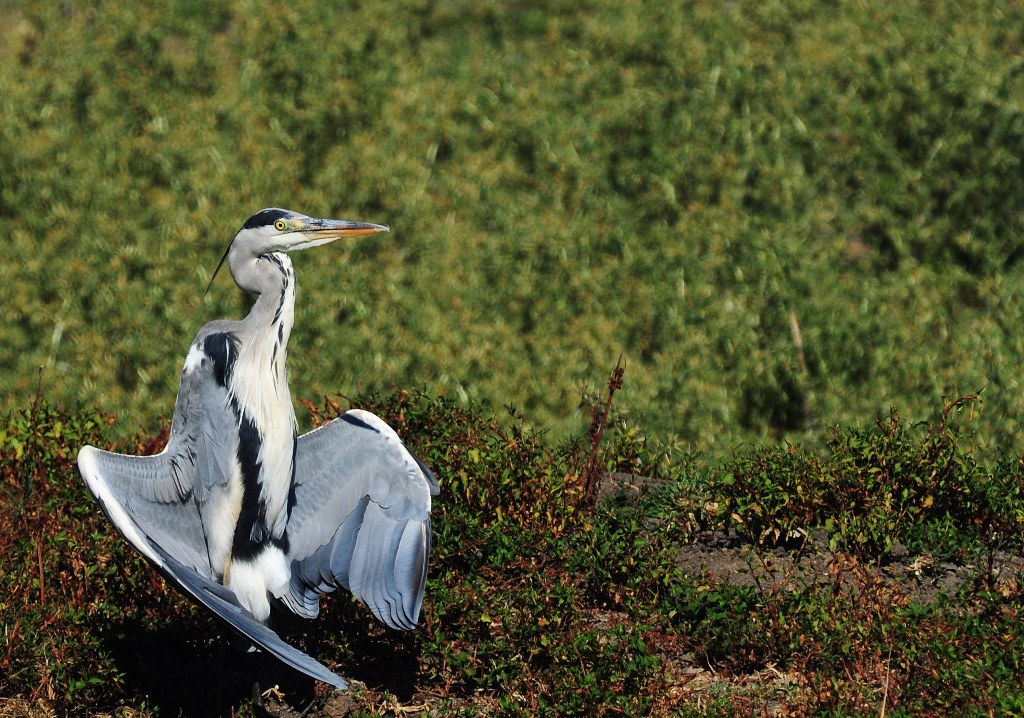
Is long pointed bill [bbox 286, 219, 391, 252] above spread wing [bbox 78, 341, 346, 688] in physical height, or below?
above

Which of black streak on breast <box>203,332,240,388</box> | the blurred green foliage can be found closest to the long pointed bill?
black streak on breast <box>203,332,240,388</box>

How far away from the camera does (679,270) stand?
8.15m

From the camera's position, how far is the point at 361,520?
524 centimetres

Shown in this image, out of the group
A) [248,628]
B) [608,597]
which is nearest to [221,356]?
[248,628]

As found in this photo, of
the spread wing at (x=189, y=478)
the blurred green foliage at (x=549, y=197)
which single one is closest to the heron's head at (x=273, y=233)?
the spread wing at (x=189, y=478)

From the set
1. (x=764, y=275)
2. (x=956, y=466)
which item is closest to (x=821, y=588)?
(x=956, y=466)

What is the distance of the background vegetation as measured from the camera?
5379 mm

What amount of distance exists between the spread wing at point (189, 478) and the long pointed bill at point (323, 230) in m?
0.57

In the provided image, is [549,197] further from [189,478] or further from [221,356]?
[189,478]

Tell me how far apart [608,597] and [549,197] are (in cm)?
370

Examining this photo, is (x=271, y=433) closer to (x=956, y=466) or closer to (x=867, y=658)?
(x=867, y=658)

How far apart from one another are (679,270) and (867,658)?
3.35m

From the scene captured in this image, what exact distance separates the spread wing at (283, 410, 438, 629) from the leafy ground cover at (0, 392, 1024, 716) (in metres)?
0.39

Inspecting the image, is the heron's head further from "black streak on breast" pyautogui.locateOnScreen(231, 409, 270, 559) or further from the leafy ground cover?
the leafy ground cover
